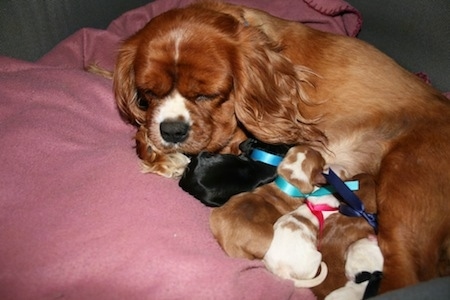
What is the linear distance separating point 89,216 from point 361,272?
4.46ft

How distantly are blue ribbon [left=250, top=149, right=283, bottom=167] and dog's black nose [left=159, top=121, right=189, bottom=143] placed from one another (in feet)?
1.55

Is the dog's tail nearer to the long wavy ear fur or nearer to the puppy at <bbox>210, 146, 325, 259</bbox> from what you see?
the puppy at <bbox>210, 146, 325, 259</bbox>

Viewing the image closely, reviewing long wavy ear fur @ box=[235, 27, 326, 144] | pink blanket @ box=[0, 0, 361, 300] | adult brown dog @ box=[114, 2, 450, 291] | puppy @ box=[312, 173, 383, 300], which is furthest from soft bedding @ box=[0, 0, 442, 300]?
long wavy ear fur @ box=[235, 27, 326, 144]

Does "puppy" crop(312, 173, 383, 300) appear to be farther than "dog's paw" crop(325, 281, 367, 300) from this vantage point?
Yes

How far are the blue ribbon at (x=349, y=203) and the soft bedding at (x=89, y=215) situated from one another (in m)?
0.51

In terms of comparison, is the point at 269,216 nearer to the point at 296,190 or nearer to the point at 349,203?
the point at 296,190

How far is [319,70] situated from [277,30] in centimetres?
38

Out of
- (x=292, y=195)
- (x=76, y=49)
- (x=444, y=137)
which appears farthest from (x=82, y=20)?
(x=444, y=137)

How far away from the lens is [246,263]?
2.47 m

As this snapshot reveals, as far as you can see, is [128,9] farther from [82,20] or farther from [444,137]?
[444,137]

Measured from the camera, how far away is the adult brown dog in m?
2.51

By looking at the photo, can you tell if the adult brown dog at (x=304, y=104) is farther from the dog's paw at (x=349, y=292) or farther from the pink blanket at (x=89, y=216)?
the pink blanket at (x=89, y=216)

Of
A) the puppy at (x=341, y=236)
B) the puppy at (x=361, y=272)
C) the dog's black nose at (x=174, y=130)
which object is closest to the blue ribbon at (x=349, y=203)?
the puppy at (x=341, y=236)

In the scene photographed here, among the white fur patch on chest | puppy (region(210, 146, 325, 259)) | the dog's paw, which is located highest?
the white fur patch on chest
